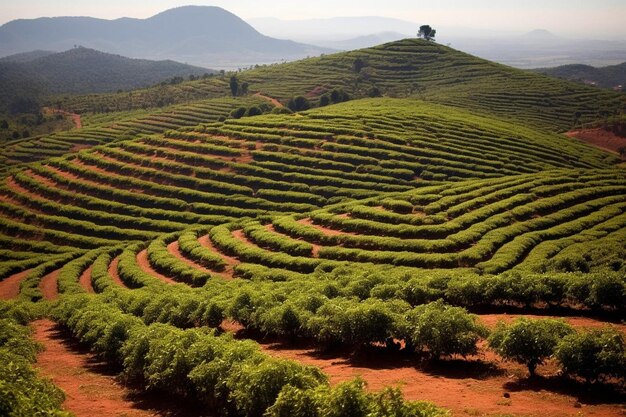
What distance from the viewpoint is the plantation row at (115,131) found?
437 ft

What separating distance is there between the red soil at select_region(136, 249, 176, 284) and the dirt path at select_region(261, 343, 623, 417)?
2865cm

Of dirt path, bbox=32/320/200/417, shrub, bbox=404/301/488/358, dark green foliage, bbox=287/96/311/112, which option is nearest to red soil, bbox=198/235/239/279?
dirt path, bbox=32/320/200/417

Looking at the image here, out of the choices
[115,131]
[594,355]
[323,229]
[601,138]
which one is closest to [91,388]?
[594,355]

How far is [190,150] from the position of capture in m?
96.5

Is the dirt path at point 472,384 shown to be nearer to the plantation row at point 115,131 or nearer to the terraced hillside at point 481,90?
the plantation row at point 115,131

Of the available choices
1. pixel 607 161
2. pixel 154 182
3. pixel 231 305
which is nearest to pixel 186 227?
pixel 154 182

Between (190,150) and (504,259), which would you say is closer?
(504,259)

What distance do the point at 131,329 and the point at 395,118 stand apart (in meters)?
89.4

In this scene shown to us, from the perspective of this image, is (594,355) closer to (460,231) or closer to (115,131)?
(460,231)

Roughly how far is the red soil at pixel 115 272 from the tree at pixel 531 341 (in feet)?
140

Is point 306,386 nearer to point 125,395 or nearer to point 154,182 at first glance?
point 125,395

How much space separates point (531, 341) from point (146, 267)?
4558 cm

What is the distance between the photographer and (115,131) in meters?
148

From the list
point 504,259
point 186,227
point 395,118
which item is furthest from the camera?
point 395,118
